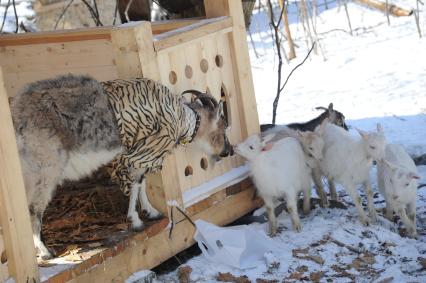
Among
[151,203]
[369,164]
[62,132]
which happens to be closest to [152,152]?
[151,203]

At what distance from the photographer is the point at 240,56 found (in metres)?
7.29

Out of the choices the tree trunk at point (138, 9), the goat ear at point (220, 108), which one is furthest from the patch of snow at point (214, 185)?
the tree trunk at point (138, 9)

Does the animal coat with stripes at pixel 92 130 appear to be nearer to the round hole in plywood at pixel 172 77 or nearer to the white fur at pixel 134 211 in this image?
the white fur at pixel 134 211

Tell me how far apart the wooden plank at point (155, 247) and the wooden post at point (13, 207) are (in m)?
0.30

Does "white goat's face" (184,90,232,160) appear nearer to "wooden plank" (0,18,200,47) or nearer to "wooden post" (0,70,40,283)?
"wooden plank" (0,18,200,47)

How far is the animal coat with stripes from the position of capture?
17.7ft

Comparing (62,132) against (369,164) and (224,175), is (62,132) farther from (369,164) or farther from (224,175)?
(369,164)

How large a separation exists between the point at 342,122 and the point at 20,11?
11.7 metres

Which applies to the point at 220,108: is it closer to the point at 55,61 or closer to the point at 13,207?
the point at 55,61

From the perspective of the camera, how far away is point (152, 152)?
6168 millimetres

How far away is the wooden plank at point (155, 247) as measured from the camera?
5629 mm

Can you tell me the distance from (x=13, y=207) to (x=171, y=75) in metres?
2.16

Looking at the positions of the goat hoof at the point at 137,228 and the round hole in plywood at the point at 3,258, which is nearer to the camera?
the round hole in plywood at the point at 3,258

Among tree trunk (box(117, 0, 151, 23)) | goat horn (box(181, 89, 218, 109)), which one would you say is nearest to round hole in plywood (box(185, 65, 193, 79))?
goat horn (box(181, 89, 218, 109))
